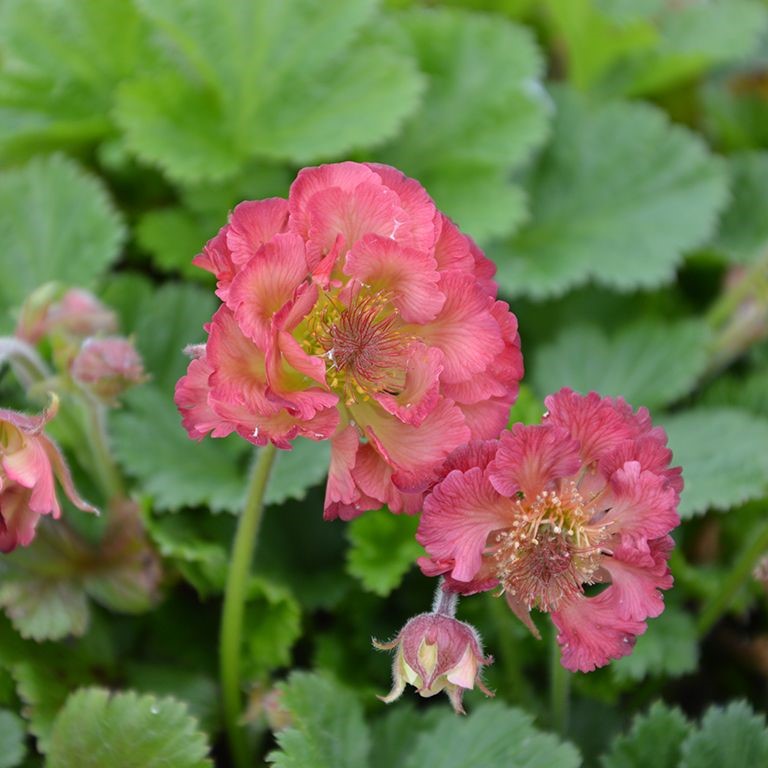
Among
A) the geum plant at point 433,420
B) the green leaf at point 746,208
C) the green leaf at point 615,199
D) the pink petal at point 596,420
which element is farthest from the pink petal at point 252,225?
the green leaf at point 746,208

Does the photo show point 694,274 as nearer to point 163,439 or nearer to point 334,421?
point 163,439

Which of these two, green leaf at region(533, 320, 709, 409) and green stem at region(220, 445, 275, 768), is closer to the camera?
green stem at region(220, 445, 275, 768)

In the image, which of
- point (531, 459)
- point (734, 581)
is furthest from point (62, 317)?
point (734, 581)

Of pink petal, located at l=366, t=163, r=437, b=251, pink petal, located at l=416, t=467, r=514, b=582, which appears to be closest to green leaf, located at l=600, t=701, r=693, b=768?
pink petal, located at l=416, t=467, r=514, b=582

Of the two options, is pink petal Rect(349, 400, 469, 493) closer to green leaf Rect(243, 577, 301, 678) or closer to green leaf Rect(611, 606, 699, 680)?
green leaf Rect(243, 577, 301, 678)

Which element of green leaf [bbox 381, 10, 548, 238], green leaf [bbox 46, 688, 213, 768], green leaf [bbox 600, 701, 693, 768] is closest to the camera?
green leaf [bbox 46, 688, 213, 768]

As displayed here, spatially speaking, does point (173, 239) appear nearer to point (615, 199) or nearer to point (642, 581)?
point (615, 199)
